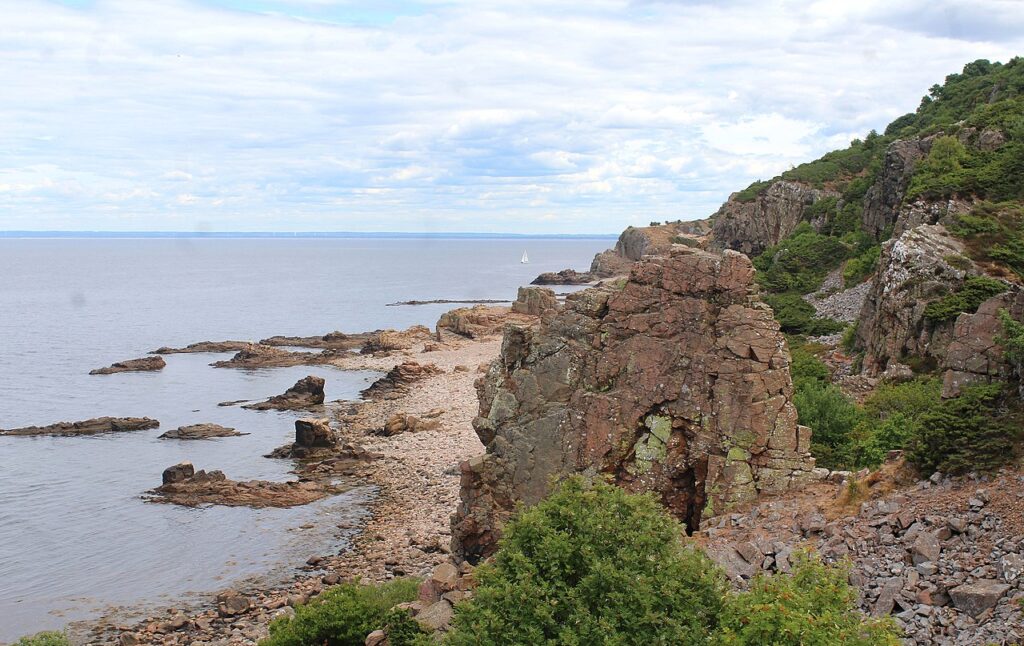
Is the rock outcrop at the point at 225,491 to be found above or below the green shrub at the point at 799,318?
below

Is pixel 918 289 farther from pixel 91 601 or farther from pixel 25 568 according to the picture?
pixel 25 568

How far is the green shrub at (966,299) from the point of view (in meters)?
32.4

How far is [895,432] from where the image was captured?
80.3 ft

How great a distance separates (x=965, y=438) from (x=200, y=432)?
149 feet

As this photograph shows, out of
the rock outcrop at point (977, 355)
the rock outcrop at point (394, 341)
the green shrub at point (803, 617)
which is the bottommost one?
the rock outcrop at point (394, 341)

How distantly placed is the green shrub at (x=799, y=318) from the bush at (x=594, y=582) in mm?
30476

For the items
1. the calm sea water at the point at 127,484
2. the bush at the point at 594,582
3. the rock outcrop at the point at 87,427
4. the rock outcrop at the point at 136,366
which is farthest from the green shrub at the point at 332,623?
the rock outcrop at the point at 136,366

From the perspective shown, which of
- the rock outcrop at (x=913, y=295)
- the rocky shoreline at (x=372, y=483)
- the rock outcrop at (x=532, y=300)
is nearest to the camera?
the rocky shoreline at (x=372, y=483)

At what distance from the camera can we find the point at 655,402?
68.5 feet

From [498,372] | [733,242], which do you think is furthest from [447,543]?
[733,242]

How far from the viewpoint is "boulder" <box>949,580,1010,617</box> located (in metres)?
13.9

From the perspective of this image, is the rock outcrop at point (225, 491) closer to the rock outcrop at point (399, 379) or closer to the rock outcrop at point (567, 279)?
the rock outcrop at point (399, 379)

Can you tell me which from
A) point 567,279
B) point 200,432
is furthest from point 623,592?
point 567,279

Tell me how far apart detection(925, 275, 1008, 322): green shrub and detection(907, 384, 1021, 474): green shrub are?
1508cm
